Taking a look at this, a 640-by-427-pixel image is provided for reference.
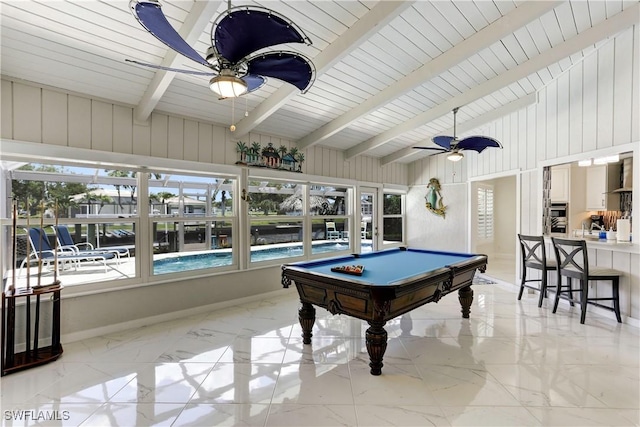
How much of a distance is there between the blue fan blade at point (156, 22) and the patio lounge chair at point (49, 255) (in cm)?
258

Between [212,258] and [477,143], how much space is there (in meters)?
4.18

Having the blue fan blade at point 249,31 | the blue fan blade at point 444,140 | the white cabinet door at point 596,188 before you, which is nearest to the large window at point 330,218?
the blue fan blade at point 444,140

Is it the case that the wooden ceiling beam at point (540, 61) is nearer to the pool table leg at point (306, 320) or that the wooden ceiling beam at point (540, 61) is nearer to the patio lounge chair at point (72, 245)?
the pool table leg at point (306, 320)

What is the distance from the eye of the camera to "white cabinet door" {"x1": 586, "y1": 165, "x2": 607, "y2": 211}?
5434 millimetres

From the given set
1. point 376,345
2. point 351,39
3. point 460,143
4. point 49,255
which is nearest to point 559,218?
point 460,143

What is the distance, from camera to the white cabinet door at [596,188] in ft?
17.8

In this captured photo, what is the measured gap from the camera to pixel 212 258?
4.32m

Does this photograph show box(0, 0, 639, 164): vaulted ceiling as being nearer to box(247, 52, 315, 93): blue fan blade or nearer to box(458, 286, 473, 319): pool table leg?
box(247, 52, 315, 93): blue fan blade

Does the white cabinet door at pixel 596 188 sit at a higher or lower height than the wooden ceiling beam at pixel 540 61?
lower

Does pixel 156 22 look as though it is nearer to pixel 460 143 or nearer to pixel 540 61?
pixel 460 143

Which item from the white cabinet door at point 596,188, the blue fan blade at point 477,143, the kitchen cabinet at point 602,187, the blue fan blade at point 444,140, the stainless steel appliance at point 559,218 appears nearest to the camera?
the blue fan blade at point 477,143

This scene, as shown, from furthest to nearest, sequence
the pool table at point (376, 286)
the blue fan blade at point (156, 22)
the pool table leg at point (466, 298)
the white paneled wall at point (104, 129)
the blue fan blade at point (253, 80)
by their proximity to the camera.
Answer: the pool table leg at point (466, 298) → the white paneled wall at point (104, 129) → the pool table at point (376, 286) → the blue fan blade at point (253, 80) → the blue fan blade at point (156, 22)

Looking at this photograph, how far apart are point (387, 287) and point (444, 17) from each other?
8.69ft

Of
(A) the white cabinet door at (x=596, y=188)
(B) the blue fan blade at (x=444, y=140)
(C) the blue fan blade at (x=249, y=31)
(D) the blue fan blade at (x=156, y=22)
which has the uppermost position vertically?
(B) the blue fan blade at (x=444, y=140)
